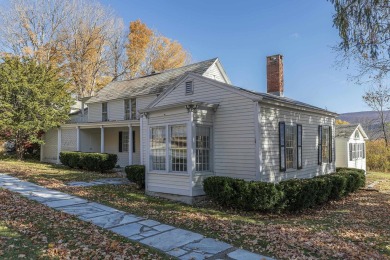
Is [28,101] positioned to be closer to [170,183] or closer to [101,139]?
[101,139]

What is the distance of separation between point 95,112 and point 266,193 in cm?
1803

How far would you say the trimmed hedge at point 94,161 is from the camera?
17.7m

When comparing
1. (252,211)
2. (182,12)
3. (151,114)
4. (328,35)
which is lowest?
(252,211)

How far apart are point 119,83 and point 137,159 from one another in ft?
24.1

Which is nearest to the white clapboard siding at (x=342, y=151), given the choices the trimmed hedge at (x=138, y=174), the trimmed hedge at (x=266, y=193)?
the trimmed hedge at (x=266, y=193)

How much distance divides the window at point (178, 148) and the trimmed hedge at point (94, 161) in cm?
888

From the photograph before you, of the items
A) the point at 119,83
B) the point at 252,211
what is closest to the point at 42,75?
the point at 119,83

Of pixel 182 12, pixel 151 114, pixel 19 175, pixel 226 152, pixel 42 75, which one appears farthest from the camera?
pixel 182 12

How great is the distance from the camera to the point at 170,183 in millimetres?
10141

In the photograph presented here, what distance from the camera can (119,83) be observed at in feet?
79.3

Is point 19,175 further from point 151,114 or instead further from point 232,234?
point 232,234

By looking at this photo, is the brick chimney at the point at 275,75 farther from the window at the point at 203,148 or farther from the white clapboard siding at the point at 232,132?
the window at the point at 203,148

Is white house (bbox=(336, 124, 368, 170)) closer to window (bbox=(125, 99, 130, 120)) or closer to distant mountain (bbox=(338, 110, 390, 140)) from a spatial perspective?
distant mountain (bbox=(338, 110, 390, 140))

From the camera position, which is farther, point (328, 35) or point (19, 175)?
point (19, 175)
